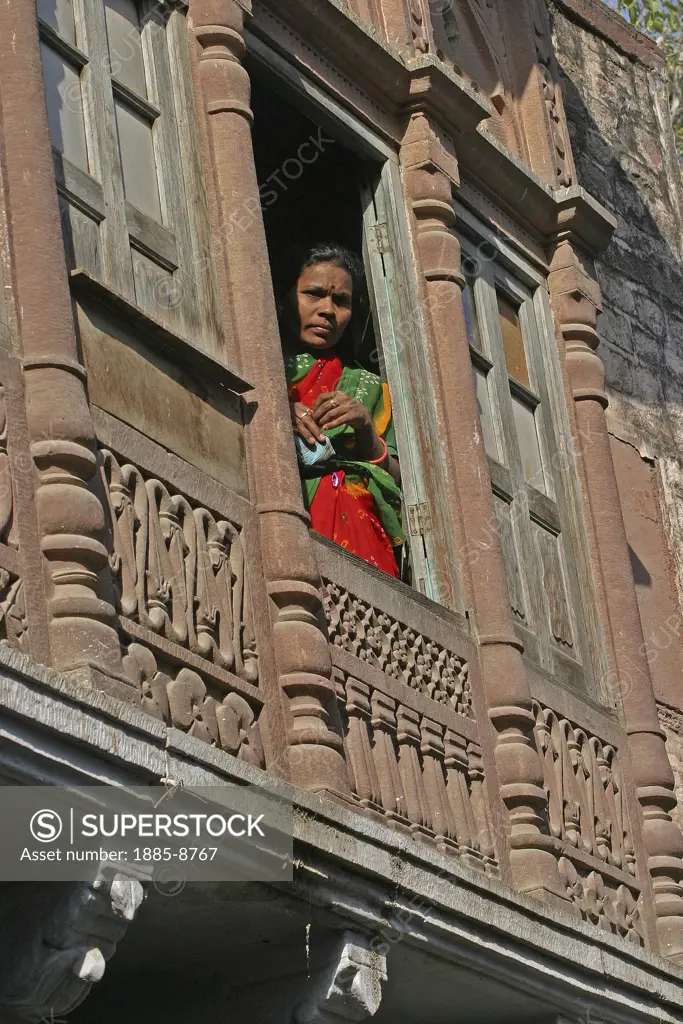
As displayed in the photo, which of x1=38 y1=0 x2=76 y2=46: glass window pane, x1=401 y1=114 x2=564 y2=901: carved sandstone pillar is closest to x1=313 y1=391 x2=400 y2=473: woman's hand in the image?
x1=401 y1=114 x2=564 y2=901: carved sandstone pillar

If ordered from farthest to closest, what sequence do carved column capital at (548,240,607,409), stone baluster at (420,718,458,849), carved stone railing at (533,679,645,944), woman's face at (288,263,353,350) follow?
1. carved column capital at (548,240,607,409)
2. woman's face at (288,263,353,350)
3. carved stone railing at (533,679,645,944)
4. stone baluster at (420,718,458,849)

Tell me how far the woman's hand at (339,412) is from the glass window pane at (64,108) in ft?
5.34

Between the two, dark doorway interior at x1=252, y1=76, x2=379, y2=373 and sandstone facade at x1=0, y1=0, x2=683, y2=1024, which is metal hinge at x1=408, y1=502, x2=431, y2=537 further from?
dark doorway interior at x1=252, y1=76, x2=379, y2=373

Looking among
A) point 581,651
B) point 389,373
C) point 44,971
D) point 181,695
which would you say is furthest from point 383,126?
point 44,971

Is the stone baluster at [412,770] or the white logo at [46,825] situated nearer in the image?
the white logo at [46,825]

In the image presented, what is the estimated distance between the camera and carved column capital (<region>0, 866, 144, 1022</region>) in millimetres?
5160

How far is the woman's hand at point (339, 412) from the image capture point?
7770 mm

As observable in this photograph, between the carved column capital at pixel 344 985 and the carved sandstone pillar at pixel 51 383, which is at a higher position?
the carved sandstone pillar at pixel 51 383

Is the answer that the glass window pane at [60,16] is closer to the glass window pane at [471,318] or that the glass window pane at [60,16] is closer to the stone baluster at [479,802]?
the glass window pane at [471,318]

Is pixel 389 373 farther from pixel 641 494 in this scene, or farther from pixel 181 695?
pixel 641 494

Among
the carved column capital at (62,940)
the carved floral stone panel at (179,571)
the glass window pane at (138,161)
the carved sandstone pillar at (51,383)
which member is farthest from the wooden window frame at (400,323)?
the carved column capital at (62,940)

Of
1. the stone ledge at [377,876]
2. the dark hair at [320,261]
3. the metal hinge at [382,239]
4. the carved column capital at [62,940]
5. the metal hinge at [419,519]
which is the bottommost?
the carved column capital at [62,940]

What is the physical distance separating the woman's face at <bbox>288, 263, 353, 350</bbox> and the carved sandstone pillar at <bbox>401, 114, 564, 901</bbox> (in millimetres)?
621

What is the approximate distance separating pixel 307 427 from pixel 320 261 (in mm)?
1175
